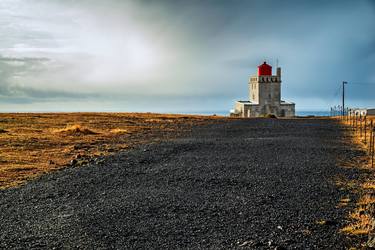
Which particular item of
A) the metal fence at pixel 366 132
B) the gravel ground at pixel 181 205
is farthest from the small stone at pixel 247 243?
the metal fence at pixel 366 132

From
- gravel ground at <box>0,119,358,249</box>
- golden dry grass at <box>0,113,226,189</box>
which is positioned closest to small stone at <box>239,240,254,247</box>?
gravel ground at <box>0,119,358,249</box>

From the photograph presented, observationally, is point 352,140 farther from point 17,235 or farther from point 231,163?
point 17,235

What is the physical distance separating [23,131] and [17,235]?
20.4 metres

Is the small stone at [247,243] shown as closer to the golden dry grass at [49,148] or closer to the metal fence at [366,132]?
the golden dry grass at [49,148]

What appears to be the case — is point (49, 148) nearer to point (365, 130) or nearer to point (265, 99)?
point (365, 130)

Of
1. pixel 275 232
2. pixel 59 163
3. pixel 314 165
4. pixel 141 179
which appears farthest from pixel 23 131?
pixel 275 232

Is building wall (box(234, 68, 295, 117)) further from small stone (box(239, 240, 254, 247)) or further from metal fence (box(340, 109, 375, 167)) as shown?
small stone (box(239, 240, 254, 247))

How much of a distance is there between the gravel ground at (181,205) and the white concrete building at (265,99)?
5130 centimetres

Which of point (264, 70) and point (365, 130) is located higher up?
point (264, 70)

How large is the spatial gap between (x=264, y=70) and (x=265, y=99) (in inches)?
206

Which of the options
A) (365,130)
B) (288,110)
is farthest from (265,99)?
(365,130)

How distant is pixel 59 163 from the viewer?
48.4 ft

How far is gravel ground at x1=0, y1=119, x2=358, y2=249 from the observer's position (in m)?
6.77

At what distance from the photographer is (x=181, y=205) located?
8820mm
